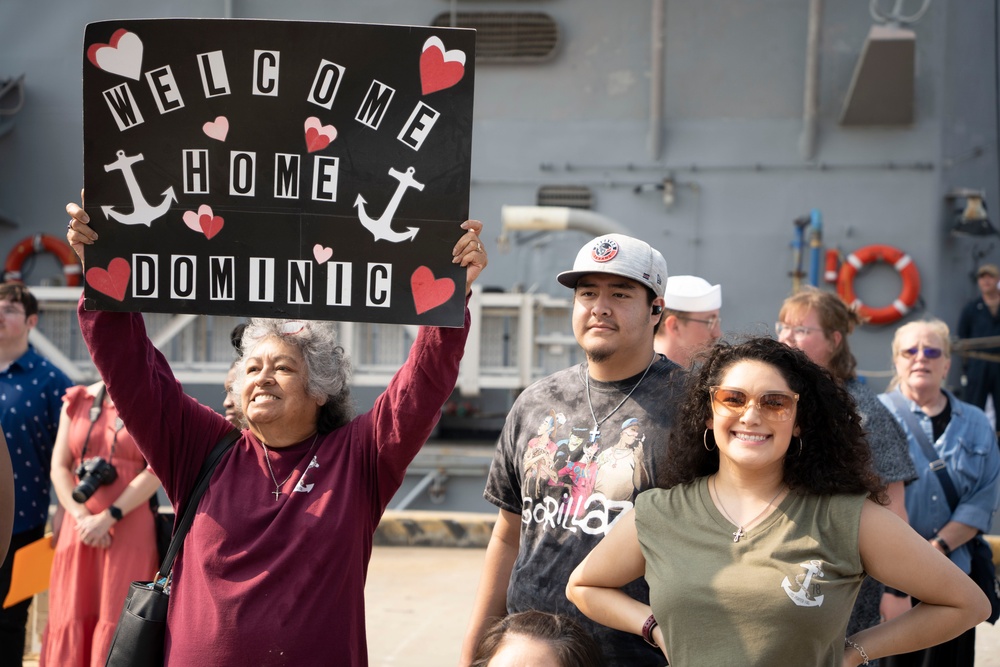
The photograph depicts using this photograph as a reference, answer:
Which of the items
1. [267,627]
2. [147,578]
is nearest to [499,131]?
[147,578]

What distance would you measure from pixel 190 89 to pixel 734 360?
1599 mm

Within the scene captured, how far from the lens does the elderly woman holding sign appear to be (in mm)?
2525

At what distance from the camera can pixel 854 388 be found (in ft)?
11.6

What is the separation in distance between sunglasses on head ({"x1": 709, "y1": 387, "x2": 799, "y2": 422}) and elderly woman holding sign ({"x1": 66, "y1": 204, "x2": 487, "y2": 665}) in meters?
0.73

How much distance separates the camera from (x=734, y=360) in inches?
95.4

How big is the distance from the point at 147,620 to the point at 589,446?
49.6 inches

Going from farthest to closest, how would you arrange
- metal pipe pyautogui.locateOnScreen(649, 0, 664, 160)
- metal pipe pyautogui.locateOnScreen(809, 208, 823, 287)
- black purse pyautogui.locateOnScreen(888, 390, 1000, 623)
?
1. metal pipe pyautogui.locateOnScreen(649, 0, 664, 160)
2. metal pipe pyautogui.locateOnScreen(809, 208, 823, 287)
3. black purse pyautogui.locateOnScreen(888, 390, 1000, 623)

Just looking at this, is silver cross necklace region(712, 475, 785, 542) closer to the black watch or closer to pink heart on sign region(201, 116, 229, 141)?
pink heart on sign region(201, 116, 229, 141)

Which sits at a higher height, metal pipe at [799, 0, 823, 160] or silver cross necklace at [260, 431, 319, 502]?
metal pipe at [799, 0, 823, 160]

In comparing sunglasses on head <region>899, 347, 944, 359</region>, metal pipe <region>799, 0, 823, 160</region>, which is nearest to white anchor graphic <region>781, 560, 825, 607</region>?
sunglasses on head <region>899, 347, 944, 359</region>

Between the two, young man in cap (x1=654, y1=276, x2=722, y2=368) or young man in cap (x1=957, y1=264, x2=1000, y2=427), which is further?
young man in cap (x1=957, y1=264, x2=1000, y2=427)

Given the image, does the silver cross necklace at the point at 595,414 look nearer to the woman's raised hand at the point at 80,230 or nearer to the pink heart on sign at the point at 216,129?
the pink heart on sign at the point at 216,129

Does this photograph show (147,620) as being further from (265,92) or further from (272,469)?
(265,92)

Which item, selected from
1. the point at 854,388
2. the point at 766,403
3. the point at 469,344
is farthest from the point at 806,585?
the point at 469,344
